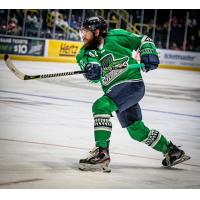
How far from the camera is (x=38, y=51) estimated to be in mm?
4973

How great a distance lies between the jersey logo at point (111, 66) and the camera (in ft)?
9.74

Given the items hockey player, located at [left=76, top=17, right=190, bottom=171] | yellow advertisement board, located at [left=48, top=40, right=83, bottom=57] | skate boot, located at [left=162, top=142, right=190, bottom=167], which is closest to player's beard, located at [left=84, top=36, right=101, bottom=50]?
hockey player, located at [left=76, top=17, right=190, bottom=171]

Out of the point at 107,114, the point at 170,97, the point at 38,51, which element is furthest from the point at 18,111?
the point at 170,97

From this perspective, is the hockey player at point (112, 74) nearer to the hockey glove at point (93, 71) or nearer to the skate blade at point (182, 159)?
the hockey glove at point (93, 71)

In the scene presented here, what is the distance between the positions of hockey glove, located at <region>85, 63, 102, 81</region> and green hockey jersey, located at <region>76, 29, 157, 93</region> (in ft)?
0.25

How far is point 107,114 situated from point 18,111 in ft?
3.28

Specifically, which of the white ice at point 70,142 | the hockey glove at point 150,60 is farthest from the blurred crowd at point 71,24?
the hockey glove at point 150,60

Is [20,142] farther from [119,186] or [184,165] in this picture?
[184,165]

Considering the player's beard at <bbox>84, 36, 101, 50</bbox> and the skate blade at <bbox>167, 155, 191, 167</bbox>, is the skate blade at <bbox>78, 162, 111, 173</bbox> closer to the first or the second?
the skate blade at <bbox>167, 155, 191, 167</bbox>

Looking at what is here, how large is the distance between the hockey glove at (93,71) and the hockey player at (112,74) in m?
0.01

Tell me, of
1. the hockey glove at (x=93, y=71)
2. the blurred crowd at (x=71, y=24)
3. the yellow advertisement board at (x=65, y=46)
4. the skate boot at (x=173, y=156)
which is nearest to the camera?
the hockey glove at (x=93, y=71)

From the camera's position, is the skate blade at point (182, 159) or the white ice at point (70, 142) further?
the skate blade at point (182, 159)

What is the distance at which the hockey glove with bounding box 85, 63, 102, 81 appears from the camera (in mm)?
2861
